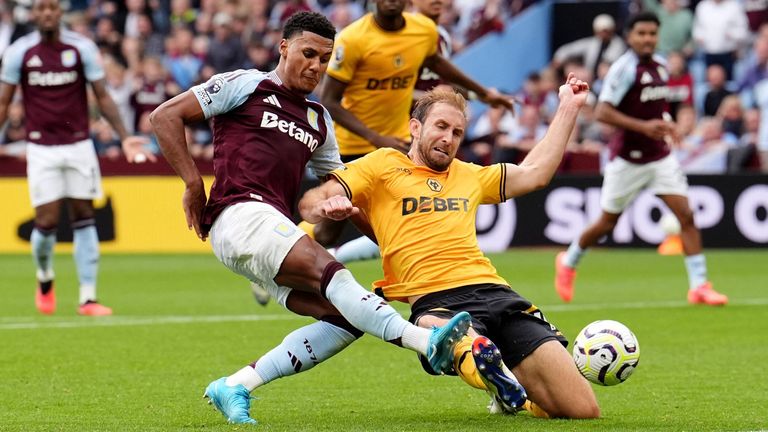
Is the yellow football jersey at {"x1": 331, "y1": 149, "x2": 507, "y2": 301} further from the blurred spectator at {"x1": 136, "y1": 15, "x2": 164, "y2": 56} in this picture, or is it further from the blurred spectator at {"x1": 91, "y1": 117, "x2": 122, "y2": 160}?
the blurred spectator at {"x1": 136, "y1": 15, "x2": 164, "y2": 56}

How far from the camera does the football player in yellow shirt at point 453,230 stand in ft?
23.3

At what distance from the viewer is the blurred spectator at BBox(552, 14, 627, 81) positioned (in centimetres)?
2284

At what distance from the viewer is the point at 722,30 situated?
75.7ft

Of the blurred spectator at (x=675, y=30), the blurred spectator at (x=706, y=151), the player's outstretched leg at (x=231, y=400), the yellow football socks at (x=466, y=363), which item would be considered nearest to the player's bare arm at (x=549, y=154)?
the yellow football socks at (x=466, y=363)

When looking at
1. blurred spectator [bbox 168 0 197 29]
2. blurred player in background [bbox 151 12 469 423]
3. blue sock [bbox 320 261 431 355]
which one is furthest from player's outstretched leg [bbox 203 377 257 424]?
blurred spectator [bbox 168 0 197 29]

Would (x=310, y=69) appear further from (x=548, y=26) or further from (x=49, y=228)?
(x=548, y=26)

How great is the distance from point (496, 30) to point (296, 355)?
18526 millimetres

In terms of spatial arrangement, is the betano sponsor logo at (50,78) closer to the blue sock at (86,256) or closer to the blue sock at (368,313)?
the blue sock at (86,256)

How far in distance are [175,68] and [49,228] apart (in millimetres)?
12277

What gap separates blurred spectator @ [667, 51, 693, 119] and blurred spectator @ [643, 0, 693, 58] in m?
1.97

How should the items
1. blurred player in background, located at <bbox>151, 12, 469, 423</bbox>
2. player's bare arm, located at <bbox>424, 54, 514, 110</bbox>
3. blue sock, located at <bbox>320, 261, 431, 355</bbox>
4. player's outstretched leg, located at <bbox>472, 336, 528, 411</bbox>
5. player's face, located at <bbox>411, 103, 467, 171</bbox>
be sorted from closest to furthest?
player's outstretched leg, located at <bbox>472, 336, 528, 411</bbox>
blue sock, located at <bbox>320, 261, 431, 355</bbox>
blurred player in background, located at <bbox>151, 12, 469, 423</bbox>
player's face, located at <bbox>411, 103, 467, 171</bbox>
player's bare arm, located at <bbox>424, 54, 514, 110</bbox>

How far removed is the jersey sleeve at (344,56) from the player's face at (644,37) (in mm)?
3287

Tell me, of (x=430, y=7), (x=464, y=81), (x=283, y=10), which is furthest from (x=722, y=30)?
(x=464, y=81)

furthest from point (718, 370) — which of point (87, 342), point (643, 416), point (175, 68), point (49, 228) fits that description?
point (175, 68)
